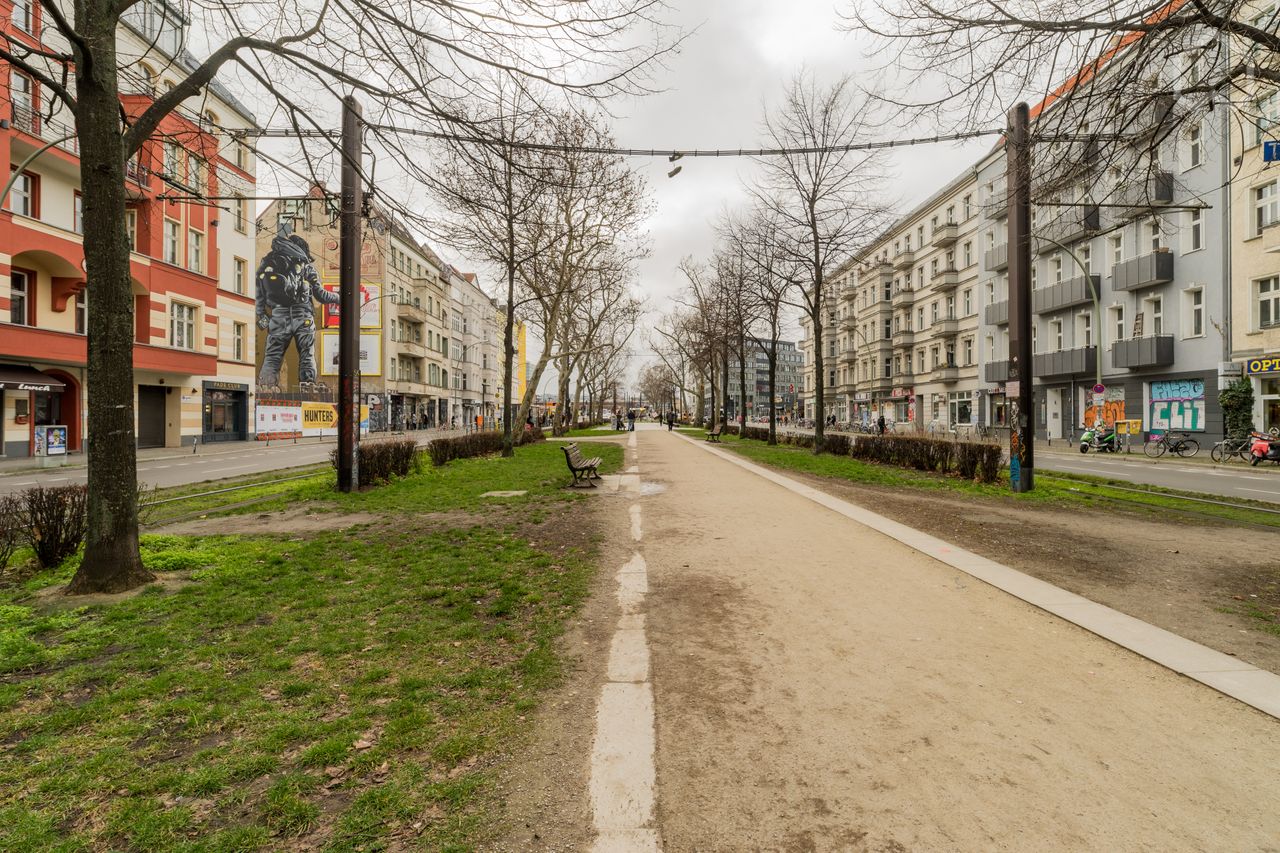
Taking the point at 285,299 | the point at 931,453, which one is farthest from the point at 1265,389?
the point at 285,299

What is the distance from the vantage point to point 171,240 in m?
29.2

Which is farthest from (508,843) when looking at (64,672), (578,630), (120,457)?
(120,457)

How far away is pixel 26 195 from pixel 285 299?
67.8ft

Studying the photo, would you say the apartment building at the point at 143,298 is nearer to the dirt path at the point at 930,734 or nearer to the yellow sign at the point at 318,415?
the yellow sign at the point at 318,415

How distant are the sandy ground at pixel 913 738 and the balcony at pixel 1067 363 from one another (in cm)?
3327

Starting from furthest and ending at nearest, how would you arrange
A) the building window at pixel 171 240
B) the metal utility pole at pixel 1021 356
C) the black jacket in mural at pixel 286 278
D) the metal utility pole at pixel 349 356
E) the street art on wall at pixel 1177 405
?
the black jacket in mural at pixel 286 278 < the building window at pixel 171 240 < the street art on wall at pixel 1177 405 < the metal utility pole at pixel 1021 356 < the metal utility pole at pixel 349 356

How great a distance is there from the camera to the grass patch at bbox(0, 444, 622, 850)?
7.97 ft

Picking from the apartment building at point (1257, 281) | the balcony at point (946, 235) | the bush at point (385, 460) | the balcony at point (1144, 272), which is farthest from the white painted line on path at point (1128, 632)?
the balcony at point (946, 235)

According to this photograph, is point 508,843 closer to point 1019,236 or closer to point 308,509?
point 308,509

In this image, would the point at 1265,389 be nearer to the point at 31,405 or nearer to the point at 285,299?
the point at 31,405

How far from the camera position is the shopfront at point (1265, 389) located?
22.5m

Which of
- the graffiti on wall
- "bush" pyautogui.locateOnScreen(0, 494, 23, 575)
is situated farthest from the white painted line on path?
the graffiti on wall

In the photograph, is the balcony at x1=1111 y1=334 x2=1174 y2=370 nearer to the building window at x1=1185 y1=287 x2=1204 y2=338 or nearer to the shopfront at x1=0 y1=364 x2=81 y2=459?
the building window at x1=1185 y1=287 x2=1204 y2=338

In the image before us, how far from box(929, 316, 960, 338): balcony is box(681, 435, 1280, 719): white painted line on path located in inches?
1729
